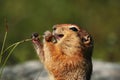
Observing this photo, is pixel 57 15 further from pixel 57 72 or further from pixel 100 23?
pixel 57 72

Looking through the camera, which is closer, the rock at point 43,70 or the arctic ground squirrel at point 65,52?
the arctic ground squirrel at point 65,52

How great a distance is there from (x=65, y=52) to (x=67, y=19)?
8240 mm

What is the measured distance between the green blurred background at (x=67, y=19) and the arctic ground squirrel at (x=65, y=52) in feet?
20.0

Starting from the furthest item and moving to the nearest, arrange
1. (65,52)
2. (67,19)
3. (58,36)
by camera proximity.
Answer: (67,19)
(58,36)
(65,52)

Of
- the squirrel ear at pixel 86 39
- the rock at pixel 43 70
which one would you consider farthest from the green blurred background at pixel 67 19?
the squirrel ear at pixel 86 39

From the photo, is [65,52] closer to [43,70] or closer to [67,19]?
[43,70]

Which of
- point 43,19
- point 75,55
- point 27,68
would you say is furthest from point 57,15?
point 75,55

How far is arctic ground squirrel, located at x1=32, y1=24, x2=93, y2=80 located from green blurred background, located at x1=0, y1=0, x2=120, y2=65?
6087mm

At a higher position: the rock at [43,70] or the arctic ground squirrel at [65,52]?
the arctic ground squirrel at [65,52]

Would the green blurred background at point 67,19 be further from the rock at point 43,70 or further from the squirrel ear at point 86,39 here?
the squirrel ear at point 86,39

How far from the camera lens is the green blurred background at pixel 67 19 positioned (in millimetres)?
16875

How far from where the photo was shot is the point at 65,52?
33.1 feet

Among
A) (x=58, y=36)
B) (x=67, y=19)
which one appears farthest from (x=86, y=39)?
(x=67, y=19)

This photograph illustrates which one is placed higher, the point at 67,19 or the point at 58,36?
the point at 58,36
